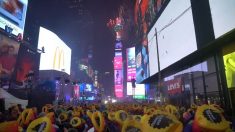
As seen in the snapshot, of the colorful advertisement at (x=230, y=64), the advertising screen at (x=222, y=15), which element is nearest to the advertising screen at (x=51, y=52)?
the colorful advertisement at (x=230, y=64)

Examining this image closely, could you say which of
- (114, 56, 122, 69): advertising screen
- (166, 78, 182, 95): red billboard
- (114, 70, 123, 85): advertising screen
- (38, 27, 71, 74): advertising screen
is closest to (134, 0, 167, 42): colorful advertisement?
(166, 78, 182, 95): red billboard

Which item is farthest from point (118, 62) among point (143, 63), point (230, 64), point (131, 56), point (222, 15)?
point (222, 15)

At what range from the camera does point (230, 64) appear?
14.2 metres

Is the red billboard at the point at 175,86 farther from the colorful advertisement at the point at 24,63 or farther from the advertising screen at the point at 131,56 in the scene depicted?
the advertising screen at the point at 131,56

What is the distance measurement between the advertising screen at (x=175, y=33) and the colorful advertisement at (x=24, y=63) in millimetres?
25819

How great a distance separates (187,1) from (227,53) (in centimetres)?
446

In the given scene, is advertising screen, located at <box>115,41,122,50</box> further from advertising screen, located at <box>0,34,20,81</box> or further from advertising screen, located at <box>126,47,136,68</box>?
advertising screen, located at <box>0,34,20,81</box>

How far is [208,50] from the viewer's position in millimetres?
15500

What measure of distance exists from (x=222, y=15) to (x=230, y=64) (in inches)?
169

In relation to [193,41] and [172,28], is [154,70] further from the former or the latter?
[193,41]

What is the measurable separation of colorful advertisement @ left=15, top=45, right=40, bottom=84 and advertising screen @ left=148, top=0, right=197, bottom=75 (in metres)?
25.8

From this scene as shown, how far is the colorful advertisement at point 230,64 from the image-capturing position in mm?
13787

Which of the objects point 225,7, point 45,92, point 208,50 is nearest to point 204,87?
point 208,50

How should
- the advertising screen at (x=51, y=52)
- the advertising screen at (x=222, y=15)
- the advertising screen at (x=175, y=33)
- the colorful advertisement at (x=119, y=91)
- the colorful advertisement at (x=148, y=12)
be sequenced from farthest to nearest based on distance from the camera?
the colorful advertisement at (x=119, y=91) < the advertising screen at (x=51, y=52) < the colorful advertisement at (x=148, y=12) < the advertising screen at (x=175, y=33) < the advertising screen at (x=222, y=15)
